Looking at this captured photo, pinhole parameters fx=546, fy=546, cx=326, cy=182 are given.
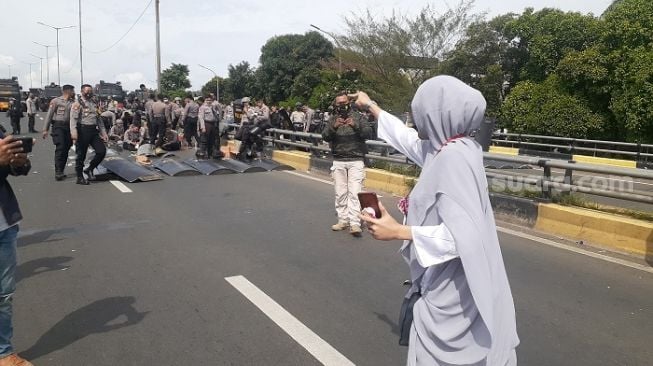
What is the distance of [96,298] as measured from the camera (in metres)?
4.70

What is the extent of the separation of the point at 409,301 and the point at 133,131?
61.2 ft

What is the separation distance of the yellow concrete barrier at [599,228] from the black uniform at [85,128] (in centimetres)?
869

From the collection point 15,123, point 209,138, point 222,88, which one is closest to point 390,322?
point 209,138

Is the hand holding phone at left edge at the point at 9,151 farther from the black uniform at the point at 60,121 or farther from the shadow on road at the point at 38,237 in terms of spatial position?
the black uniform at the point at 60,121

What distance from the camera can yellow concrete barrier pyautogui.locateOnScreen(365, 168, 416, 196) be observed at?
32.8 feet

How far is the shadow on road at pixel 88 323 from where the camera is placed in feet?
12.4

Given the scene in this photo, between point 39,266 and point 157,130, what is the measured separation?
13.6 metres

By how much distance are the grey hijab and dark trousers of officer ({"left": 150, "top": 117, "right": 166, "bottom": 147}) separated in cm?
1718

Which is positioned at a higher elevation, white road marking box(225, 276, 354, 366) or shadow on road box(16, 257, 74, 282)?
shadow on road box(16, 257, 74, 282)

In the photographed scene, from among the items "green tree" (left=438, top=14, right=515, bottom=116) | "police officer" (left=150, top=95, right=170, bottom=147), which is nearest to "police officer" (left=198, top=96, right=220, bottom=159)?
"police officer" (left=150, top=95, right=170, bottom=147)

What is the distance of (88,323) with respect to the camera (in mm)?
4168

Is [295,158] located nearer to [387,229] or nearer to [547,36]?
[387,229]

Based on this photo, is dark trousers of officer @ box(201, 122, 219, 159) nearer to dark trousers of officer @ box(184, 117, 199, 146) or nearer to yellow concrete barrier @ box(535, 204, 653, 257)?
dark trousers of officer @ box(184, 117, 199, 146)

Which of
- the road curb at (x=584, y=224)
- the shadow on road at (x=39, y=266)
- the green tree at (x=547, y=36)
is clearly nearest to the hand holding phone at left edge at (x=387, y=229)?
the shadow on road at (x=39, y=266)
